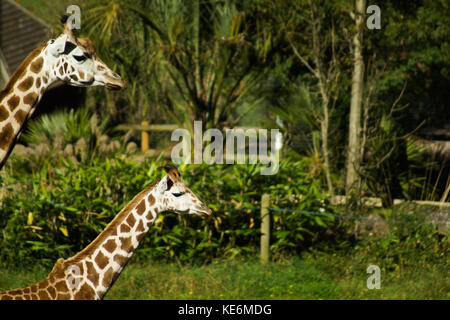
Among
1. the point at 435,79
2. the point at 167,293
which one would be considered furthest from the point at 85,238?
the point at 435,79

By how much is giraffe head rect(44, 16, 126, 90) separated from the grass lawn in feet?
11.4

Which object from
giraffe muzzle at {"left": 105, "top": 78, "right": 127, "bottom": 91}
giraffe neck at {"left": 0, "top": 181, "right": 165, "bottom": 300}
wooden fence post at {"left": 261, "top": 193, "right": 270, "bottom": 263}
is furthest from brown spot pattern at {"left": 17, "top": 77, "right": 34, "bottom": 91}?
wooden fence post at {"left": 261, "top": 193, "right": 270, "bottom": 263}

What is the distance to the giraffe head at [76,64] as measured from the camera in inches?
125

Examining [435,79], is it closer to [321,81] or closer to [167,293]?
[321,81]

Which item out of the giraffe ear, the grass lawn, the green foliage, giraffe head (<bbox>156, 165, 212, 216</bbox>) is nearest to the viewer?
the giraffe ear

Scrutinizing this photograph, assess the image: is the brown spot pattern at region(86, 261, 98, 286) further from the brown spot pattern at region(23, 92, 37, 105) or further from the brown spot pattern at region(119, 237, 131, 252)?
the brown spot pattern at region(23, 92, 37, 105)

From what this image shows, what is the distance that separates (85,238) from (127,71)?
5.74 metres

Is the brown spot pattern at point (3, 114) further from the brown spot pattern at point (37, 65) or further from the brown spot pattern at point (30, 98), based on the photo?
the brown spot pattern at point (37, 65)

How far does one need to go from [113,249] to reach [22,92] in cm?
111

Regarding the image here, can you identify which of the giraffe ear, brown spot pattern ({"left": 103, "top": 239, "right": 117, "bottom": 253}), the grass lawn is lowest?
the grass lawn

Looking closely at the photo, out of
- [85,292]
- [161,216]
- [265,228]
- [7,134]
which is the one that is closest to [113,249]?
[85,292]

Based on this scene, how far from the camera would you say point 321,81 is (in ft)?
31.3

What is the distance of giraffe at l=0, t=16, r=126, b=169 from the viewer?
3195mm
